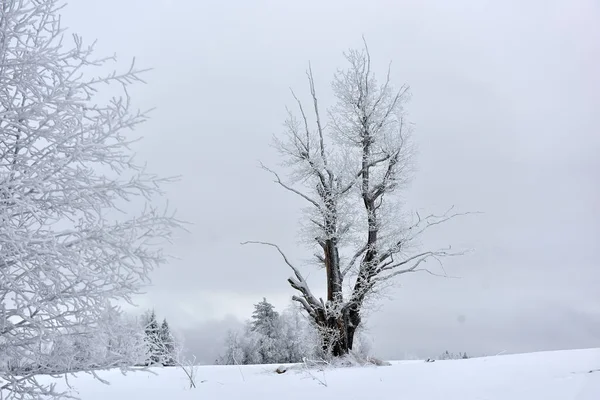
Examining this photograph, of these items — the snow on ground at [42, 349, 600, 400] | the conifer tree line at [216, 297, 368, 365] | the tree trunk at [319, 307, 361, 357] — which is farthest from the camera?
the conifer tree line at [216, 297, 368, 365]

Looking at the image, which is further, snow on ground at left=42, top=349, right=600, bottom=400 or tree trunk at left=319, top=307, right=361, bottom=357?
tree trunk at left=319, top=307, right=361, bottom=357

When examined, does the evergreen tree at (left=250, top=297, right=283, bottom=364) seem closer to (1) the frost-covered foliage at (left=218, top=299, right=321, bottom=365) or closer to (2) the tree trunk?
(1) the frost-covered foliage at (left=218, top=299, right=321, bottom=365)

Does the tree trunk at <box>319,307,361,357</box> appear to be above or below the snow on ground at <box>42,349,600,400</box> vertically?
above

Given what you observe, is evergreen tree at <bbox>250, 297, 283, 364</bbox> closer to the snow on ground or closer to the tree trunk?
the tree trunk

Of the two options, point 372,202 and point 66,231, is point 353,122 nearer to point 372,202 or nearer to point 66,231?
point 372,202

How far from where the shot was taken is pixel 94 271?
4.50 meters

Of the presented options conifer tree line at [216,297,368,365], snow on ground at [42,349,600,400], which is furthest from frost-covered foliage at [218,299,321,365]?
snow on ground at [42,349,600,400]

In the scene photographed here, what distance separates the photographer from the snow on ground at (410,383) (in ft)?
Answer: 15.7

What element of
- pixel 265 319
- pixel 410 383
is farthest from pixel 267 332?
pixel 410 383

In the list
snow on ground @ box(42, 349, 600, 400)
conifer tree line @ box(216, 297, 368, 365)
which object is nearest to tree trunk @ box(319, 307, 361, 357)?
snow on ground @ box(42, 349, 600, 400)

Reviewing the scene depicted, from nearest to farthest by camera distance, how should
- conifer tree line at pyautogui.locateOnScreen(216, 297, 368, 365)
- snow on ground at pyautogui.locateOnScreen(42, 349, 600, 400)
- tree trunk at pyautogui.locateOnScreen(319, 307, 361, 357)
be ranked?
snow on ground at pyautogui.locateOnScreen(42, 349, 600, 400)
tree trunk at pyautogui.locateOnScreen(319, 307, 361, 357)
conifer tree line at pyautogui.locateOnScreen(216, 297, 368, 365)

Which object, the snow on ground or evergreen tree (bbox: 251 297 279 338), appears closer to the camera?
the snow on ground

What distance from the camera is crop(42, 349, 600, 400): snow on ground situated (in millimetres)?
4773

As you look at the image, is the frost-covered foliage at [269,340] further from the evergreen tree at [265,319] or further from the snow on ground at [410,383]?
the snow on ground at [410,383]
